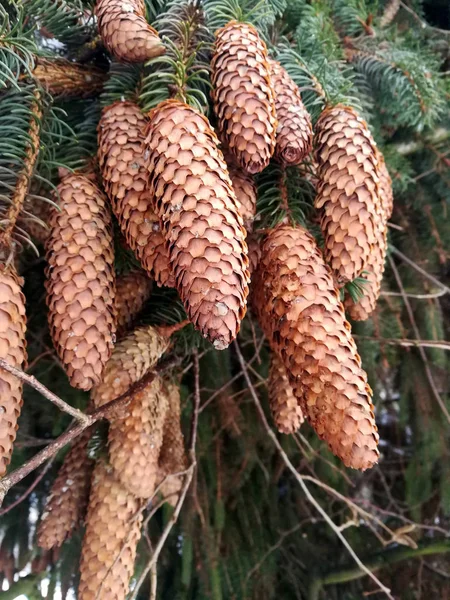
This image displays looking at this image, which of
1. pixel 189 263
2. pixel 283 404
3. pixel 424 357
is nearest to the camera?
pixel 189 263

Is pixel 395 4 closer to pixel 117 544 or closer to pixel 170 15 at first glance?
pixel 170 15

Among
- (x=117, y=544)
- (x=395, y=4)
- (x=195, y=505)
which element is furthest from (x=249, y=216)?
(x=395, y=4)

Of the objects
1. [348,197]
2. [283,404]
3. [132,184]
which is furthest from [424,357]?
[132,184]

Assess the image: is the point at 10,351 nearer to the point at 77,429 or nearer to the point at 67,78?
the point at 77,429

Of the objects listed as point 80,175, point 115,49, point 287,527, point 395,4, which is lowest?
point 287,527

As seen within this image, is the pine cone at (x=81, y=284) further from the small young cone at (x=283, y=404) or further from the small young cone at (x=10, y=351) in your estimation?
the small young cone at (x=283, y=404)

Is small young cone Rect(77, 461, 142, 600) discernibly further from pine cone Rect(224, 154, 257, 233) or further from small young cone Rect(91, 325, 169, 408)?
pine cone Rect(224, 154, 257, 233)

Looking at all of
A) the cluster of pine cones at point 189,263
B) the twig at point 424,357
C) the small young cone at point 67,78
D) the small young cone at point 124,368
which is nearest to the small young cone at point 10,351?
the cluster of pine cones at point 189,263
